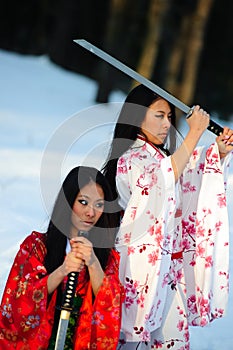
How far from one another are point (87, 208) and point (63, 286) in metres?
0.31

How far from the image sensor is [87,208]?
12.2 ft

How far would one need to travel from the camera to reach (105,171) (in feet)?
13.5

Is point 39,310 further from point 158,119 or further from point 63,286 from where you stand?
point 158,119

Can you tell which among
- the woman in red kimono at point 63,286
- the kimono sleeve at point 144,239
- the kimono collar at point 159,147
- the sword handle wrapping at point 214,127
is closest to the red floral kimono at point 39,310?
the woman in red kimono at point 63,286

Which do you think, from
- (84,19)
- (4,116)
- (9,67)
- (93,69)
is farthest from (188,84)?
(84,19)

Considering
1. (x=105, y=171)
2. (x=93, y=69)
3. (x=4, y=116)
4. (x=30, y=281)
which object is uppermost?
(x=93, y=69)

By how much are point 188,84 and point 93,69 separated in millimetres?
5588

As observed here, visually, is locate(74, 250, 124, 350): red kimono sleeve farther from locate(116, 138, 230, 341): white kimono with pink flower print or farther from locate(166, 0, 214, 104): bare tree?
locate(166, 0, 214, 104): bare tree

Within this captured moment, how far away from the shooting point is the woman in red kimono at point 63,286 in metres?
3.72

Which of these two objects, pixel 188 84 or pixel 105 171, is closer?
pixel 105 171

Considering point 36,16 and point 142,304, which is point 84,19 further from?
point 142,304

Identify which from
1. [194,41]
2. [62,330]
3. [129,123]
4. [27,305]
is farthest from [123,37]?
[62,330]

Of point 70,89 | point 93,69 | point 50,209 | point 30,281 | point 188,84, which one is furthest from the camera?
point 93,69

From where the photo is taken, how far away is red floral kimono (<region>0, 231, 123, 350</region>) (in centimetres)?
372
